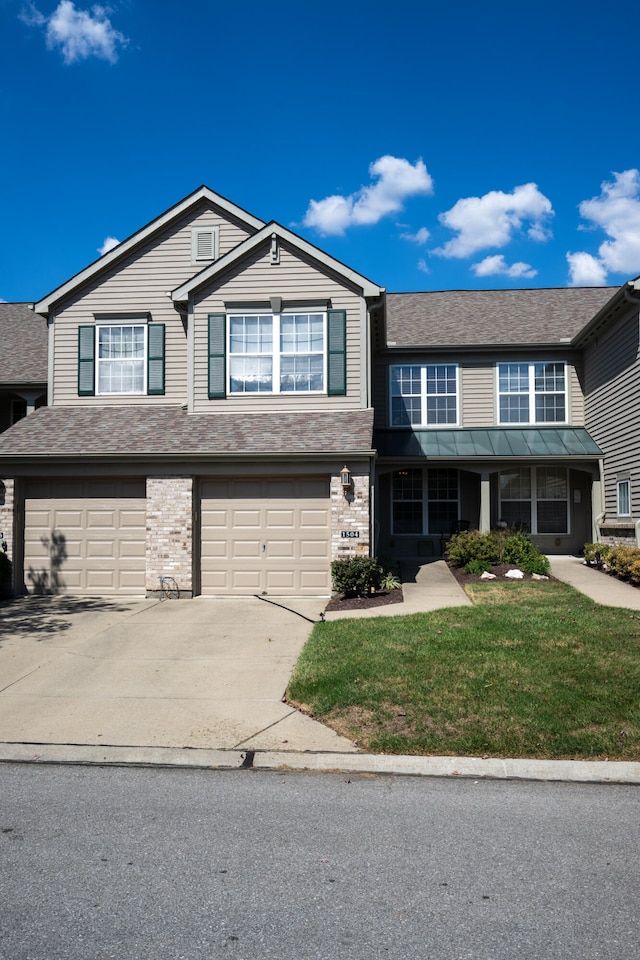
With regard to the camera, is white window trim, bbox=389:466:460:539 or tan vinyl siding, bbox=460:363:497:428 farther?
white window trim, bbox=389:466:460:539

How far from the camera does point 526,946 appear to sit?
3.26 meters

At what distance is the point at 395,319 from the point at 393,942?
20.0m

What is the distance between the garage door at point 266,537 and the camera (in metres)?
13.8

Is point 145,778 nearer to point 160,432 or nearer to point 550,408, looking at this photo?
point 160,432

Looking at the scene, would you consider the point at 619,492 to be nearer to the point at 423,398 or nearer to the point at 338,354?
the point at 423,398

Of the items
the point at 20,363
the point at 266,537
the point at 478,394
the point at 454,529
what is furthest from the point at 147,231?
the point at 454,529

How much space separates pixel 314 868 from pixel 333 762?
1767 millimetres

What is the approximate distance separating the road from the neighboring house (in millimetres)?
14471

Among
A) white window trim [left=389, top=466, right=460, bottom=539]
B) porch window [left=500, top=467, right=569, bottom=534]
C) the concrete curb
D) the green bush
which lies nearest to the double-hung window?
the green bush

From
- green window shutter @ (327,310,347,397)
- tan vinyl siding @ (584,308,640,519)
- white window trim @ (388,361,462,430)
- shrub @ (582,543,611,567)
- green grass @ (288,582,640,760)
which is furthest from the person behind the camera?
white window trim @ (388,361,462,430)

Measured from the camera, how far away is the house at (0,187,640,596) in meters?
13.8

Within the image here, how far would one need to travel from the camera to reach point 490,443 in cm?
1895

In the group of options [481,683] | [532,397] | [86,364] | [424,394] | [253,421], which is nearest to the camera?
[481,683]

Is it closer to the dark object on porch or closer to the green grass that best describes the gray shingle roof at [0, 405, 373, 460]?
the green grass
